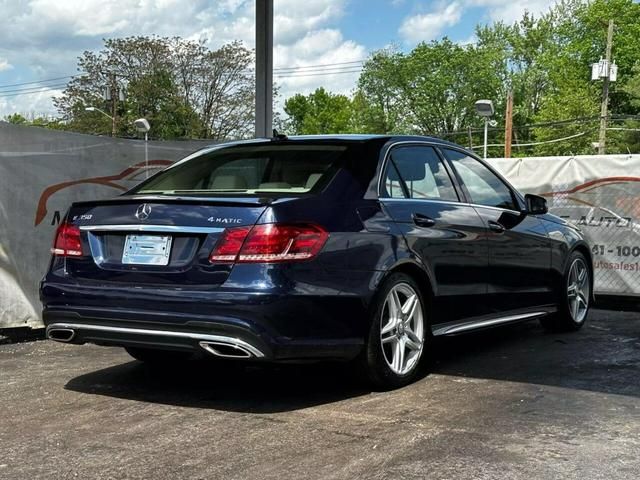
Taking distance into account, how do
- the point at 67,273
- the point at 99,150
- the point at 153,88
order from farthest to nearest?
the point at 153,88 → the point at 99,150 → the point at 67,273

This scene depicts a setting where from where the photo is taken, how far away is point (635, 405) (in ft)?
15.0

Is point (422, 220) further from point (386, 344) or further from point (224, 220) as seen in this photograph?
point (224, 220)

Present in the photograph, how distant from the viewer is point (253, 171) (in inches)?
209

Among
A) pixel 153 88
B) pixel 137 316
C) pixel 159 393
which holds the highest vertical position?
pixel 153 88

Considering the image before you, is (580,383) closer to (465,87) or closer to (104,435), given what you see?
(104,435)

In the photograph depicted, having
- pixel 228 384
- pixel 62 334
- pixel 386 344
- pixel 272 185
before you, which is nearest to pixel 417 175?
pixel 272 185

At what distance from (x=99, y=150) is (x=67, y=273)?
3259 millimetres

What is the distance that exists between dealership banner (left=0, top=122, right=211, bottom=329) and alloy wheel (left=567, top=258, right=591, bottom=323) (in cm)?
442

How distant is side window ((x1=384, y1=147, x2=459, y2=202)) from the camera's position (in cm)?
516

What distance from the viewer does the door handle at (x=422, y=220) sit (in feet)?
16.7

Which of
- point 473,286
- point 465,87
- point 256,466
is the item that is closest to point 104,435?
point 256,466

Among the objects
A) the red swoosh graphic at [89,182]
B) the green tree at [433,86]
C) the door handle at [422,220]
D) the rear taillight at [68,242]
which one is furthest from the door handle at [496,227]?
the green tree at [433,86]

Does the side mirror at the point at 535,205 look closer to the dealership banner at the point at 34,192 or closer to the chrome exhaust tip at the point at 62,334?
the chrome exhaust tip at the point at 62,334

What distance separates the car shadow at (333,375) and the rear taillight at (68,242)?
881mm
